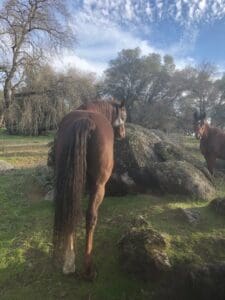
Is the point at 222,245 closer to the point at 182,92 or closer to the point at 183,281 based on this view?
the point at 183,281

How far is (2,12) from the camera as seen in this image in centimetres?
1292

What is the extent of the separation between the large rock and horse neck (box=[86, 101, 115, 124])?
1382 millimetres

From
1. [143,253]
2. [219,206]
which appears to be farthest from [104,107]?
[219,206]

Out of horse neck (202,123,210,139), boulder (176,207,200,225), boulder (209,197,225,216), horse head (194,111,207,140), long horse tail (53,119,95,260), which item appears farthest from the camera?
horse neck (202,123,210,139)

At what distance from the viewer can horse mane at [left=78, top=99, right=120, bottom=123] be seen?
520cm

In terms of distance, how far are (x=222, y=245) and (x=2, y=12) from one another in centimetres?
1241

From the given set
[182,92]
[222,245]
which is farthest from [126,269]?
[182,92]

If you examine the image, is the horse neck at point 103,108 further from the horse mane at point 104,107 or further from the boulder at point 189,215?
the boulder at point 189,215

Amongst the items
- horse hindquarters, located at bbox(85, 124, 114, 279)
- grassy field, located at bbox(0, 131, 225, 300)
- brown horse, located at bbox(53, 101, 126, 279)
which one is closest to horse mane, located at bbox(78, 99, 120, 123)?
brown horse, located at bbox(53, 101, 126, 279)

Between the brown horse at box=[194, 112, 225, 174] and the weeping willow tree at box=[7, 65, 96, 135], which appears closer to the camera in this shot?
the brown horse at box=[194, 112, 225, 174]

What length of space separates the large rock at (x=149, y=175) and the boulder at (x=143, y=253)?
6.54 feet

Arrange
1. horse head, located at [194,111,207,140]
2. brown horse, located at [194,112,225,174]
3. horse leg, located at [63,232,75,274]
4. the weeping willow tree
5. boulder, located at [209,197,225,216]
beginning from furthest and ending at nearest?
the weeping willow tree < horse head, located at [194,111,207,140] < brown horse, located at [194,112,225,174] < boulder, located at [209,197,225,216] < horse leg, located at [63,232,75,274]

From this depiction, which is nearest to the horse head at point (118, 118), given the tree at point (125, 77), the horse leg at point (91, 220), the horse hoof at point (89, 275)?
the horse leg at point (91, 220)

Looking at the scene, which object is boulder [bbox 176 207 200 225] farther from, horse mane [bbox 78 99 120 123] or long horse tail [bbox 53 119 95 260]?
long horse tail [bbox 53 119 95 260]
